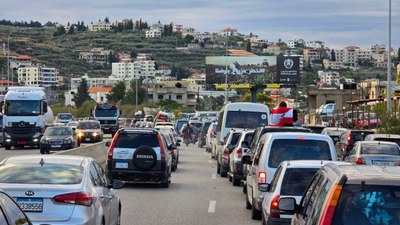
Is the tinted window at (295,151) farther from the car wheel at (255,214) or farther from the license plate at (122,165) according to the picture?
the license plate at (122,165)

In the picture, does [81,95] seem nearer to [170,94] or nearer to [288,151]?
[170,94]

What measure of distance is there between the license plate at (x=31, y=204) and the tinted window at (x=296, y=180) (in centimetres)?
400

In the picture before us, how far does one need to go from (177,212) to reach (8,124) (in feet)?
117

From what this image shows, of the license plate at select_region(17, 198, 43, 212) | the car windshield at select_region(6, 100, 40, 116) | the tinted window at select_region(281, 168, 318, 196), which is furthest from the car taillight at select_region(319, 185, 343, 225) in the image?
the car windshield at select_region(6, 100, 40, 116)

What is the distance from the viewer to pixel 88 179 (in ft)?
45.9

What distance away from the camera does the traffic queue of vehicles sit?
8.12m

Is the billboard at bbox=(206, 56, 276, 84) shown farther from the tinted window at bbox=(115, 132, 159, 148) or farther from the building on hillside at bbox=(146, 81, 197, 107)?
the building on hillside at bbox=(146, 81, 197, 107)

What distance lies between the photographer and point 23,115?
2175 inches

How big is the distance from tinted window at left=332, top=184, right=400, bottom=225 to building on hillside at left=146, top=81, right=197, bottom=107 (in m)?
154

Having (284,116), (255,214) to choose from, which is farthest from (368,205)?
(284,116)

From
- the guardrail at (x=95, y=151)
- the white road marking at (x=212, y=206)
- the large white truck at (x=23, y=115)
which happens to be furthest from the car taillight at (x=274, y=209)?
the large white truck at (x=23, y=115)

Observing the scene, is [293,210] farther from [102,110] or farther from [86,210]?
[102,110]

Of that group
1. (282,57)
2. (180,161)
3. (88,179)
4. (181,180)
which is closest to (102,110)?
(282,57)

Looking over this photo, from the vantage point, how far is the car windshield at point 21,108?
180 feet
